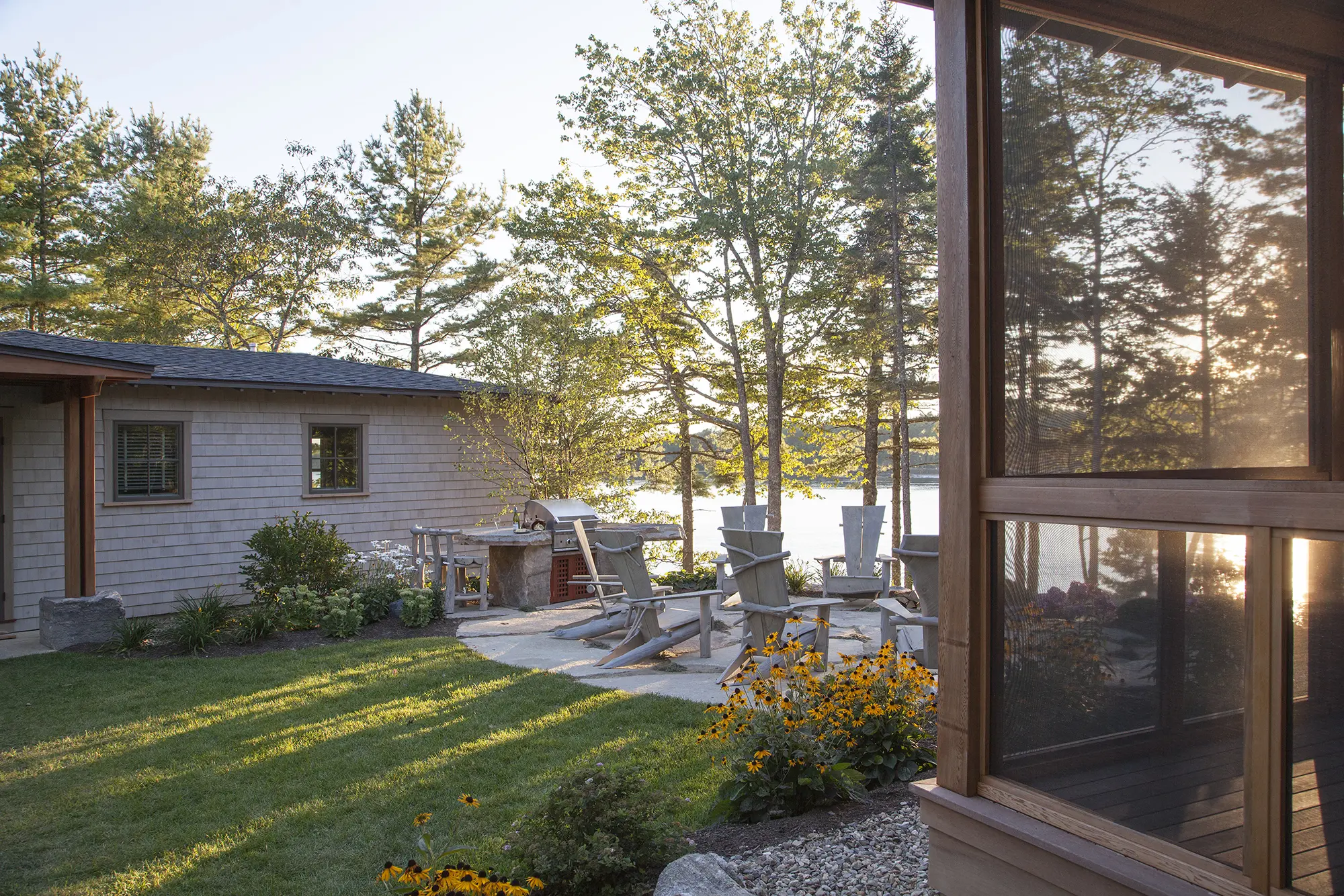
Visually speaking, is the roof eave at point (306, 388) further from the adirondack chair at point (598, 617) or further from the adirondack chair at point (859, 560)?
the adirondack chair at point (859, 560)

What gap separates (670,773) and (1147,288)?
3116mm

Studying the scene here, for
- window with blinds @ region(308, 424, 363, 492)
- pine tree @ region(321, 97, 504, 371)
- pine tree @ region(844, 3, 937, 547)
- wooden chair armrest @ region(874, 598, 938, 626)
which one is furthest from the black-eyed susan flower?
pine tree @ region(321, 97, 504, 371)

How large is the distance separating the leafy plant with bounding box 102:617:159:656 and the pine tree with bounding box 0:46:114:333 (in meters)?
13.7

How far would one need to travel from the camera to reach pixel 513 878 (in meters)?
3.00

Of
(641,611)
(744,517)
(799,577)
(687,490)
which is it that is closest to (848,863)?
(641,611)

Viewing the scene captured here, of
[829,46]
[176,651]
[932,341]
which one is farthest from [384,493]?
[829,46]

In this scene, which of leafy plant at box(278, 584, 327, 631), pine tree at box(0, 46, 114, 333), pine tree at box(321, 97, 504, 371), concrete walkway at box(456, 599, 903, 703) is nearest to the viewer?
concrete walkway at box(456, 599, 903, 703)

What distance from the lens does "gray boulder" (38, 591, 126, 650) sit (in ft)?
27.4

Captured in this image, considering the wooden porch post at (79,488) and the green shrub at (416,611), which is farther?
the green shrub at (416,611)

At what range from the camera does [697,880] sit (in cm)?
263

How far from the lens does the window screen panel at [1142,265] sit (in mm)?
2363

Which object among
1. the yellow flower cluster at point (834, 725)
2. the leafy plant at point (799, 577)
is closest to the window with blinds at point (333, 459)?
the leafy plant at point (799, 577)

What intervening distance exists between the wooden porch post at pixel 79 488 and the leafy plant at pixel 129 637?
79 centimetres

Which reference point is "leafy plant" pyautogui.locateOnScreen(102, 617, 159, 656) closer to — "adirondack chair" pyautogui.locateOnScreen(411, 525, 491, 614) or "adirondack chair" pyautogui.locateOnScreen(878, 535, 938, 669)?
"adirondack chair" pyautogui.locateOnScreen(411, 525, 491, 614)
